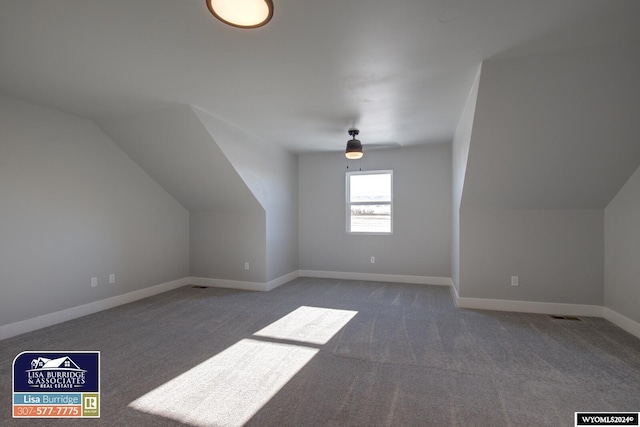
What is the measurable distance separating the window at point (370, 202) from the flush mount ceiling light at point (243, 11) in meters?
→ 4.51

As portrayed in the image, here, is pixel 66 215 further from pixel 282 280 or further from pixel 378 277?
pixel 378 277

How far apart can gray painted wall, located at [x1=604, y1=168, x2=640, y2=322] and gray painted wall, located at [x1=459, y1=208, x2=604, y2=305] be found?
10 centimetres

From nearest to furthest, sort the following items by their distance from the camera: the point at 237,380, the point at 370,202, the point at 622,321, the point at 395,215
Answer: the point at 237,380 < the point at 622,321 < the point at 395,215 < the point at 370,202

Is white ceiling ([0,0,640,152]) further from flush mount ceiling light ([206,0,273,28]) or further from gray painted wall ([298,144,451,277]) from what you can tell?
gray painted wall ([298,144,451,277])

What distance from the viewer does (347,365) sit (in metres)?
2.52

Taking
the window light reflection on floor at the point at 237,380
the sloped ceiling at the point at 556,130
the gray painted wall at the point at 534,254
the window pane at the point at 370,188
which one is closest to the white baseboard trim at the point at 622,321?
the gray painted wall at the point at 534,254

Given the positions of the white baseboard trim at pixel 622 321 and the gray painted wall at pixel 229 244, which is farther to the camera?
the gray painted wall at pixel 229 244

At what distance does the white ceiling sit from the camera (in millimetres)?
1872

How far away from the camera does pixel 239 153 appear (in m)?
4.38

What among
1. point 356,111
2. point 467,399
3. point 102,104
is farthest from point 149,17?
Result: point 467,399

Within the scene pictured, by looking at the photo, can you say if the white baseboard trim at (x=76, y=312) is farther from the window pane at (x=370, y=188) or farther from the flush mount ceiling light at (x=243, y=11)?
the flush mount ceiling light at (x=243, y=11)

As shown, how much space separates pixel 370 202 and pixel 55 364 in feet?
15.7

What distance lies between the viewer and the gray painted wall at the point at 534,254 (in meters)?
3.81

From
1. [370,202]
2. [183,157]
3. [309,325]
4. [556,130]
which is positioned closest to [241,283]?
[309,325]
